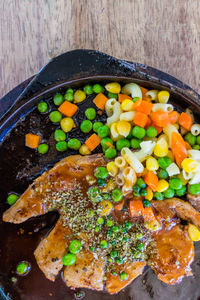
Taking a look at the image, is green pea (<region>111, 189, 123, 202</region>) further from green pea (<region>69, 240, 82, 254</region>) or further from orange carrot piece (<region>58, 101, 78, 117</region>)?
orange carrot piece (<region>58, 101, 78, 117</region>)

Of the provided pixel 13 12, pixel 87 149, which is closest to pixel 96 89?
pixel 87 149

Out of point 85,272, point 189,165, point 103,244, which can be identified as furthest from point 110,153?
point 85,272

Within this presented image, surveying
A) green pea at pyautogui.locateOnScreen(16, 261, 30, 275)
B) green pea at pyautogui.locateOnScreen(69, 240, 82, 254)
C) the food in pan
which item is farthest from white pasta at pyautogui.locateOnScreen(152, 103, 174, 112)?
green pea at pyautogui.locateOnScreen(16, 261, 30, 275)

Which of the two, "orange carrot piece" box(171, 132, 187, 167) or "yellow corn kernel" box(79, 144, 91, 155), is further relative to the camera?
"yellow corn kernel" box(79, 144, 91, 155)

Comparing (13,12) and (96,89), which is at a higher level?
(13,12)

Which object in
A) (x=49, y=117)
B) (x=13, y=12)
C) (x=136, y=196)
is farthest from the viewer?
(x=13, y=12)

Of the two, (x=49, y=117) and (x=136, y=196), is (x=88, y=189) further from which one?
(x=49, y=117)

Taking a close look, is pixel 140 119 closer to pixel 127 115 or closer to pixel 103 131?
pixel 127 115
